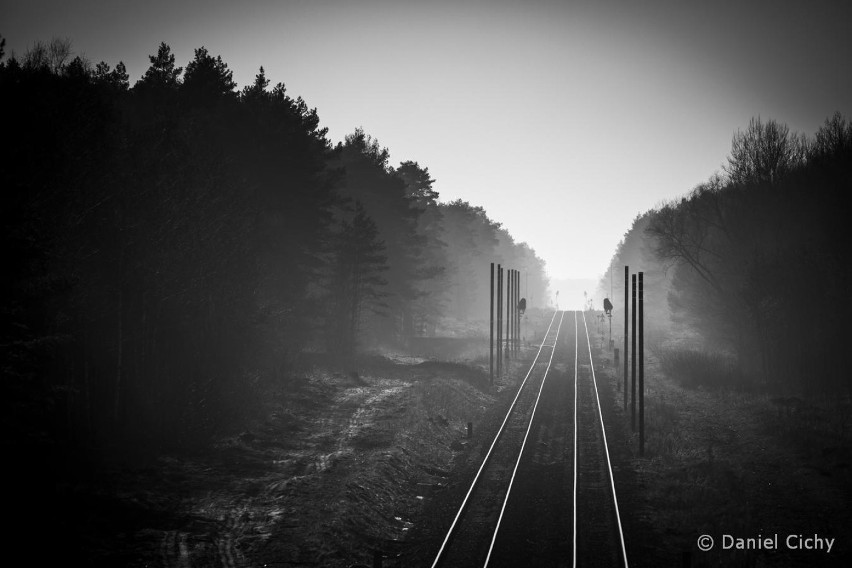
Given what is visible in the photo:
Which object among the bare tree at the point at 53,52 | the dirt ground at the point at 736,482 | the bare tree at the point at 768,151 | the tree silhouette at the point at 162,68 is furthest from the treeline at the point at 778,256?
the bare tree at the point at 53,52

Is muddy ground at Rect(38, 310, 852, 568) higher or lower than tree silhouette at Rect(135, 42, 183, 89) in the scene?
lower

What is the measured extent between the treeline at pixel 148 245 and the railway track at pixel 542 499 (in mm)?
9553

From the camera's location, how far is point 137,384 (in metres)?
17.2

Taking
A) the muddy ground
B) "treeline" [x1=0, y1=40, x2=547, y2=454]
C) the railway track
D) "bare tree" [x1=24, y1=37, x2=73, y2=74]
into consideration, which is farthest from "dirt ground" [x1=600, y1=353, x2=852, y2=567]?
"bare tree" [x1=24, y1=37, x2=73, y2=74]

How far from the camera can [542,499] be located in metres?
14.3

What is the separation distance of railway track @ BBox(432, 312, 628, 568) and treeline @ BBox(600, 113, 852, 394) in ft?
41.0

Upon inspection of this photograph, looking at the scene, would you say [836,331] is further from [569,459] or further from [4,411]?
[4,411]

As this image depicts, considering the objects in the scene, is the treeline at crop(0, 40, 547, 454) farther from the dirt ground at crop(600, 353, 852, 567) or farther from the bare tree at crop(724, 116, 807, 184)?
the bare tree at crop(724, 116, 807, 184)

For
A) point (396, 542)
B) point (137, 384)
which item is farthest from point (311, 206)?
point (396, 542)

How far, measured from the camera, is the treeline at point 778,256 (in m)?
28.4

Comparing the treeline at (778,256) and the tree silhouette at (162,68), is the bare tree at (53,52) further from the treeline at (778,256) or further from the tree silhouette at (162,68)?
the treeline at (778,256)

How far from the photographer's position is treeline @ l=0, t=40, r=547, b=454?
12.7 metres

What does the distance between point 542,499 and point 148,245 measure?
13958 millimetres

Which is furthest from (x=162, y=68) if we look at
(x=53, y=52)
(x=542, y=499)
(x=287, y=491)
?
(x=542, y=499)
